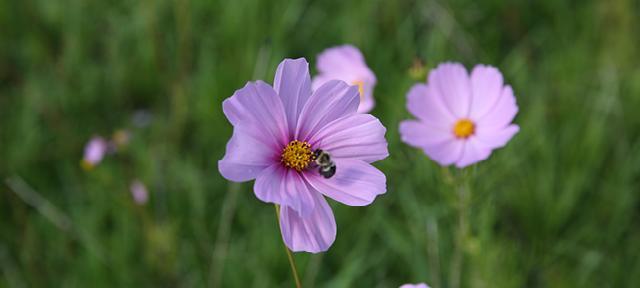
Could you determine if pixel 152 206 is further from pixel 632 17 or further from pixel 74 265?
pixel 632 17

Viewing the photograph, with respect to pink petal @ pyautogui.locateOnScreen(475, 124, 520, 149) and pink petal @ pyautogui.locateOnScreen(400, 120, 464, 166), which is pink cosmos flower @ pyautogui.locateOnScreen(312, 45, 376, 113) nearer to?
pink petal @ pyautogui.locateOnScreen(400, 120, 464, 166)

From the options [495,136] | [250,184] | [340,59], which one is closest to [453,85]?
[495,136]

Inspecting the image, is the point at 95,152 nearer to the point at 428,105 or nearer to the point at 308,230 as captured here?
the point at 428,105

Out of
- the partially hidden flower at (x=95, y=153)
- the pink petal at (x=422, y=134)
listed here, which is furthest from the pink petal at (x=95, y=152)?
the pink petal at (x=422, y=134)

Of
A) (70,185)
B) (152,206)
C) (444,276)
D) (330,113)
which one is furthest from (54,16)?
(330,113)

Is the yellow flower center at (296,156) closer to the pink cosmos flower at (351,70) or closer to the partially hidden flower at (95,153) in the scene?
the pink cosmos flower at (351,70)

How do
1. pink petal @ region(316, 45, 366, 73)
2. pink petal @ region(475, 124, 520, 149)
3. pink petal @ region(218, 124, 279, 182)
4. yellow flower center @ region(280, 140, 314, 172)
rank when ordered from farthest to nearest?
1. pink petal @ region(316, 45, 366, 73)
2. pink petal @ region(475, 124, 520, 149)
3. yellow flower center @ region(280, 140, 314, 172)
4. pink petal @ region(218, 124, 279, 182)

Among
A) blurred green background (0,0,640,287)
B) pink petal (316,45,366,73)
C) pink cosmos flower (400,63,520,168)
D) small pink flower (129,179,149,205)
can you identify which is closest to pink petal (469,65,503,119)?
pink cosmos flower (400,63,520,168)
